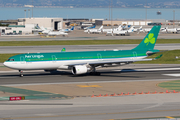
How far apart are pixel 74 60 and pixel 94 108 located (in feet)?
71.2

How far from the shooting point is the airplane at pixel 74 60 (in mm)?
47000

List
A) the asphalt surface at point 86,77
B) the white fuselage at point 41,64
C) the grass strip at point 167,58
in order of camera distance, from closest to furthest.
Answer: the asphalt surface at point 86,77 < the white fuselage at point 41,64 < the grass strip at point 167,58

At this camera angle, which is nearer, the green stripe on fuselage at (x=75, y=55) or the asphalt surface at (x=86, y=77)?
the asphalt surface at (x=86, y=77)

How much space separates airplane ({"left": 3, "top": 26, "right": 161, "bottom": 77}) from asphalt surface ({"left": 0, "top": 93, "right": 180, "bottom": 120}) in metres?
16.0

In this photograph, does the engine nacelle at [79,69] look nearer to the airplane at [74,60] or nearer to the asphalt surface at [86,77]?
the airplane at [74,60]

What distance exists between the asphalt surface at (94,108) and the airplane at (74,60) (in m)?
16.0

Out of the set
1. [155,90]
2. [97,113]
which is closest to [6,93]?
[97,113]

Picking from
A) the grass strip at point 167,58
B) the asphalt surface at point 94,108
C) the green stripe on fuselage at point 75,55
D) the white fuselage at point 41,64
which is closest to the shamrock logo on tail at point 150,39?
the green stripe on fuselage at point 75,55

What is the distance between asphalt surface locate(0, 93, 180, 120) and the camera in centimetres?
2580

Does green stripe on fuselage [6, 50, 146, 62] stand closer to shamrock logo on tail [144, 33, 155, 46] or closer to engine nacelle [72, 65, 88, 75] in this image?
engine nacelle [72, 65, 88, 75]

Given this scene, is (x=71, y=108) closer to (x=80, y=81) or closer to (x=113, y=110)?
(x=113, y=110)

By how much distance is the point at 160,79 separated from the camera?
1841 inches

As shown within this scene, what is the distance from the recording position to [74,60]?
49.7 m

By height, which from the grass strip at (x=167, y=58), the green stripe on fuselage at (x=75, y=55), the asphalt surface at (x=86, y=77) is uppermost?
the green stripe on fuselage at (x=75, y=55)
